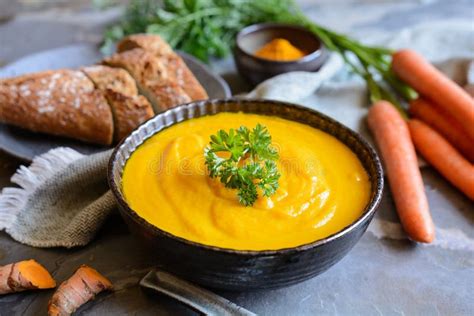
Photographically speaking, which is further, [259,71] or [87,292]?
[259,71]

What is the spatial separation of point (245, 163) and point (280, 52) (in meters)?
1.60

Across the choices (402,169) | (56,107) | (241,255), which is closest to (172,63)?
(56,107)

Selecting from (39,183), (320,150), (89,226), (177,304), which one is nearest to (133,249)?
(89,226)

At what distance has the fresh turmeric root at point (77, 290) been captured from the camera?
7.07 ft

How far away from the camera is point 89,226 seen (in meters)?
2.53

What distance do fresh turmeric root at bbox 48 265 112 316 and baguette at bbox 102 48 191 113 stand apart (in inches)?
44.2

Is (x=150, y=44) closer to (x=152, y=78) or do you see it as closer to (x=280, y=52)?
(x=152, y=78)

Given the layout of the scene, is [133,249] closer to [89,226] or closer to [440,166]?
[89,226]

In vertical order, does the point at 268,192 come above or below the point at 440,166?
above

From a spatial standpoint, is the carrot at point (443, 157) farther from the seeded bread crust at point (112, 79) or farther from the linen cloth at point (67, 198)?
the seeded bread crust at point (112, 79)

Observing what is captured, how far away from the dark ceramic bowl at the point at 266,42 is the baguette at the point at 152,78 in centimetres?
58

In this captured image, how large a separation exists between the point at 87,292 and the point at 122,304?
14 centimetres

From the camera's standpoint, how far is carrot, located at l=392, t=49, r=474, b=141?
312 centimetres

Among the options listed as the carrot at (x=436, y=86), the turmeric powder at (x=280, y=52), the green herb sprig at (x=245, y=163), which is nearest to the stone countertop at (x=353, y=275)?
the carrot at (x=436, y=86)
